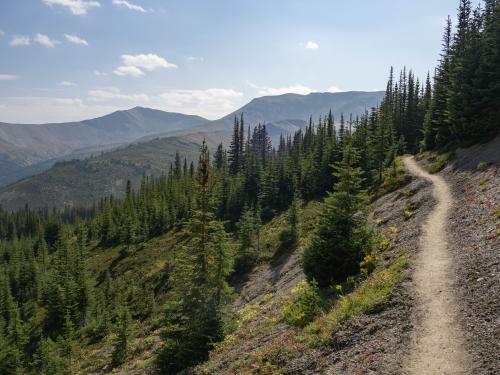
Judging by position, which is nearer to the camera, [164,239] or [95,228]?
[164,239]

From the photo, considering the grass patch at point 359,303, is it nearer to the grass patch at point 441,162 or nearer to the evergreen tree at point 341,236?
the evergreen tree at point 341,236

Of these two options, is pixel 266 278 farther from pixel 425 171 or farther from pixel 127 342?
pixel 425 171

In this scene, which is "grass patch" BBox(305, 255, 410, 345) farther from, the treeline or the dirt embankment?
the treeline

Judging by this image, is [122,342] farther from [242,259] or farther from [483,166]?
[483,166]

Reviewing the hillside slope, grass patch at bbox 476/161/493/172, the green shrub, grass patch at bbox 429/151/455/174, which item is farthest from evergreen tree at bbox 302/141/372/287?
grass patch at bbox 429/151/455/174

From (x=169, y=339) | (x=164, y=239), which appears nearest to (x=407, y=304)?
(x=169, y=339)

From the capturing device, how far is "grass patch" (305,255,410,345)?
17047mm

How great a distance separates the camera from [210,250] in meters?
26.7

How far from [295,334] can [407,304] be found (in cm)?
562

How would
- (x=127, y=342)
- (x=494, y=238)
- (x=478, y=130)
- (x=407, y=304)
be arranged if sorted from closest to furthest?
(x=407, y=304), (x=494, y=238), (x=127, y=342), (x=478, y=130)

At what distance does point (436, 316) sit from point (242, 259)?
42583mm

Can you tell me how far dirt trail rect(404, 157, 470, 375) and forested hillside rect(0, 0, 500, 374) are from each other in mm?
1133

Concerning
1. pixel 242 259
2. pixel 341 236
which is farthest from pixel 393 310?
pixel 242 259

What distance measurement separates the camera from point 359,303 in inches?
701
